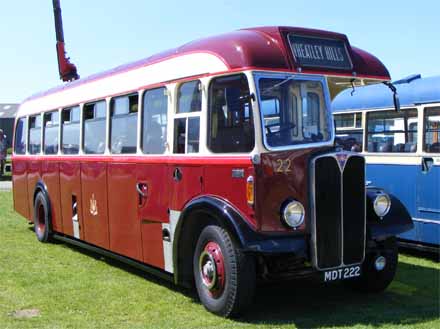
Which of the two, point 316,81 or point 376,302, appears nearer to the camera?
point 316,81

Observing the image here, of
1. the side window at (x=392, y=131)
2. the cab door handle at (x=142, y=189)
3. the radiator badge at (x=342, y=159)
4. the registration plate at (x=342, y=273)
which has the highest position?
the side window at (x=392, y=131)

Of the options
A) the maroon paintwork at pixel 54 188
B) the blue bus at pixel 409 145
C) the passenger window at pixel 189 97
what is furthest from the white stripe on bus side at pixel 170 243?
the maroon paintwork at pixel 54 188

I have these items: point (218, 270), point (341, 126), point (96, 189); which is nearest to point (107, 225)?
point (96, 189)

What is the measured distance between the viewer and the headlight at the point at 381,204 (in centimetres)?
652

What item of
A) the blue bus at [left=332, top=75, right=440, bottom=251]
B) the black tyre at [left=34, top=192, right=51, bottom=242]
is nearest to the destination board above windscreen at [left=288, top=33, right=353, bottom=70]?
the blue bus at [left=332, top=75, right=440, bottom=251]

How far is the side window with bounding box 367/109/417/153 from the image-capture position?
9.43 m

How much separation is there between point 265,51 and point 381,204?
212 centimetres

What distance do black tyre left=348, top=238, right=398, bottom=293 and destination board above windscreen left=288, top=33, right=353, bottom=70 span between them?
6.80ft

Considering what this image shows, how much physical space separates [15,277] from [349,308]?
4319 mm

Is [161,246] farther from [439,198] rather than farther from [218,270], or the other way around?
[439,198]

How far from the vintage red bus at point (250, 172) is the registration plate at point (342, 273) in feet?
0.05

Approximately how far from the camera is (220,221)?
589 centimetres

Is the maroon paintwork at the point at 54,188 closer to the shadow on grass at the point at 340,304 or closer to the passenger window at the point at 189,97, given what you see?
the shadow on grass at the point at 340,304

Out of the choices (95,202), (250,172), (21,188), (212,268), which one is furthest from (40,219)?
(250,172)
